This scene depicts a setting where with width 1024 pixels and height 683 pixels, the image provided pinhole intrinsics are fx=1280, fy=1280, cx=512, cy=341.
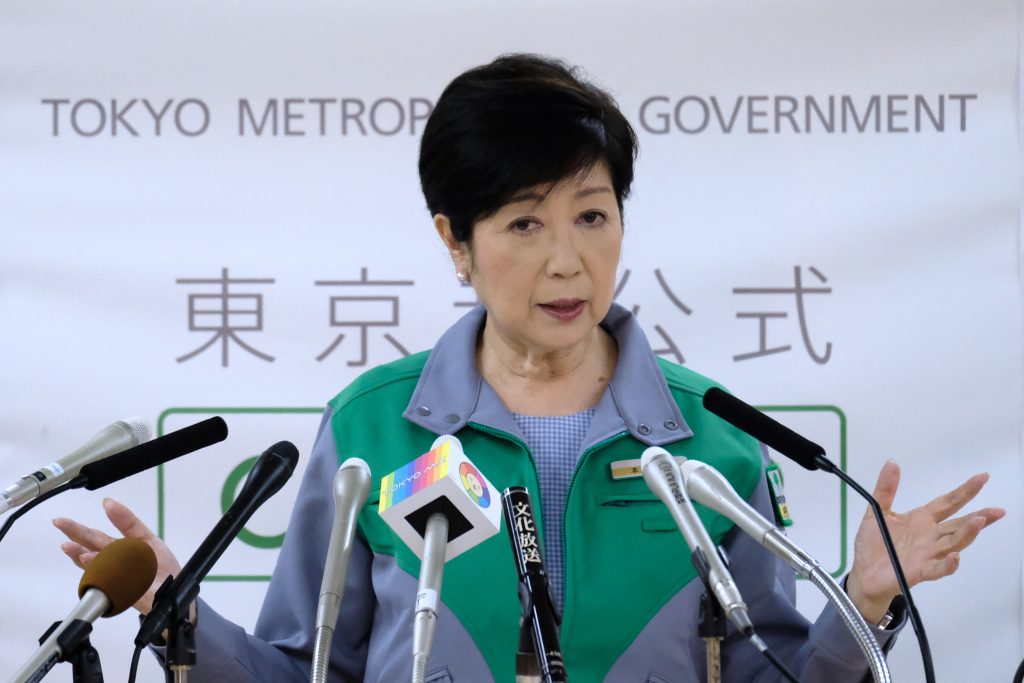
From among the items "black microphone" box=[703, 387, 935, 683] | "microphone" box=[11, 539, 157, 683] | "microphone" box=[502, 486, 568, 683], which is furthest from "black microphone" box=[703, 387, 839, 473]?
"microphone" box=[11, 539, 157, 683]

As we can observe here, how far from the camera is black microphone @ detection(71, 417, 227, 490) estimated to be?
140 cm

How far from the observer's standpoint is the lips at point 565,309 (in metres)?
1.91

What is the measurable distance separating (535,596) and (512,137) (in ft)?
2.78

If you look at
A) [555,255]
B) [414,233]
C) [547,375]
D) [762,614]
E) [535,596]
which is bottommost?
[762,614]

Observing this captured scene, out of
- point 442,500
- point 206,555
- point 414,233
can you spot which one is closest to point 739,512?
point 442,500

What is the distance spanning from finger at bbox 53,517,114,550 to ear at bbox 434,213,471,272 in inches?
27.3

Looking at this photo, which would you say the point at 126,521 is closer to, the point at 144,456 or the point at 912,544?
the point at 144,456

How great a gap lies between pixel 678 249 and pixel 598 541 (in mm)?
895

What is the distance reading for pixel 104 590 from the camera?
1.29m

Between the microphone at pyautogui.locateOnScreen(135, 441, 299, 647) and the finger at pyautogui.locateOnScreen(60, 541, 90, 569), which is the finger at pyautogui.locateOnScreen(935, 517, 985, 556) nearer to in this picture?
the microphone at pyautogui.locateOnScreen(135, 441, 299, 647)

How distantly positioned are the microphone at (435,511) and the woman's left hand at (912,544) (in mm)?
549

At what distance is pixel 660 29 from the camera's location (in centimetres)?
258

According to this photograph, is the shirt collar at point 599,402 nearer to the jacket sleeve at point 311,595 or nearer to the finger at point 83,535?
the jacket sleeve at point 311,595

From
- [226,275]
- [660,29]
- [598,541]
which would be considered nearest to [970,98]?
[660,29]
